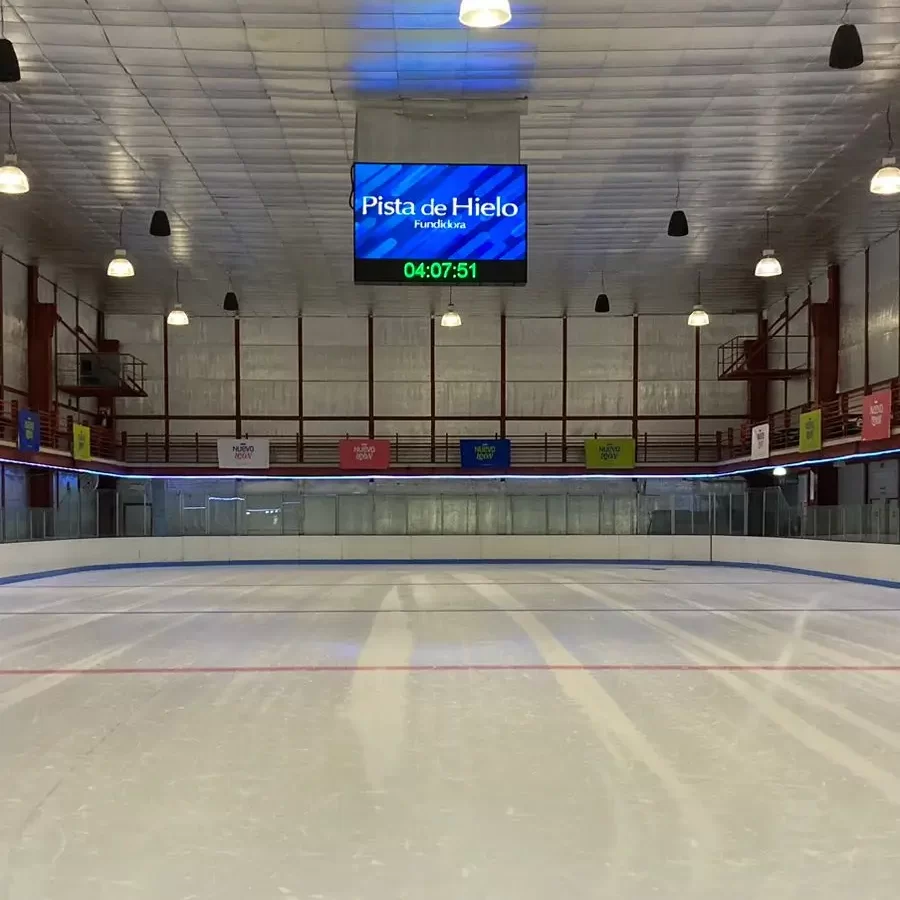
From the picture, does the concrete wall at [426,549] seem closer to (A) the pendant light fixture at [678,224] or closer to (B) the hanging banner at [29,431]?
(B) the hanging banner at [29,431]

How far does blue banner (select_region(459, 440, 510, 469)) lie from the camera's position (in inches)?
1016

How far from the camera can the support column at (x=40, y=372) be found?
70.7ft

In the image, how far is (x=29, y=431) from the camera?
19.1 m

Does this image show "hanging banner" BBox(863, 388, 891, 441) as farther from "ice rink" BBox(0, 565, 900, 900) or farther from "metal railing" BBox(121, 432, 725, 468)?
"metal railing" BBox(121, 432, 725, 468)

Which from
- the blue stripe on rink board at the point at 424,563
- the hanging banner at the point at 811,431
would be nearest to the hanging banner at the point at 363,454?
the blue stripe on rink board at the point at 424,563

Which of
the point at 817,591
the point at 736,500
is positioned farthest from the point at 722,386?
the point at 817,591

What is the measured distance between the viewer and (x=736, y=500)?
2467cm

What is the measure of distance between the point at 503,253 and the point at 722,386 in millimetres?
20019

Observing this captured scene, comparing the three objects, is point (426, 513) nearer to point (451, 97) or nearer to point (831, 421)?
point (831, 421)

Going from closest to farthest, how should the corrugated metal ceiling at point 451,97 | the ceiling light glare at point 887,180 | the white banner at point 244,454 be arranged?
1. the corrugated metal ceiling at point 451,97
2. the ceiling light glare at point 887,180
3. the white banner at point 244,454

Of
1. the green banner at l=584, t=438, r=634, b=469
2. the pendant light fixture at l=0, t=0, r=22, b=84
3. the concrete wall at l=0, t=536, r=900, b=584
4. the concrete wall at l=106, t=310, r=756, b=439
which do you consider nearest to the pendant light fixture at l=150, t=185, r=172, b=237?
the pendant light fixture at l=0, t=0, r=22, b=84

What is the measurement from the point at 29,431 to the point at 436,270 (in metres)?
13.5

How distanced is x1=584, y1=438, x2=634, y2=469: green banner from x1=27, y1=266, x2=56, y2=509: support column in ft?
46.5

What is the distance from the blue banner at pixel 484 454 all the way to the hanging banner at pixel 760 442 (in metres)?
6.73
